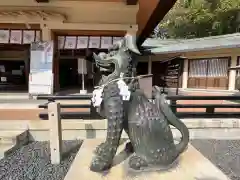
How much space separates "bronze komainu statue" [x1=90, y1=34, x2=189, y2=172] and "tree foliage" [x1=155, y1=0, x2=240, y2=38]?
16.3m

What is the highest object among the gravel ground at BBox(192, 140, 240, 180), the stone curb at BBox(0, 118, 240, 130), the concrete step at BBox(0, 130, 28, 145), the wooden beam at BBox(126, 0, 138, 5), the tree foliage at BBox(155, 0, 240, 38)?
the tree foliage at BBox(155, 0, 240, 38)

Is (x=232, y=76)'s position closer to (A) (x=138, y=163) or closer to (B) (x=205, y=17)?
(B) (x=205, y=17)

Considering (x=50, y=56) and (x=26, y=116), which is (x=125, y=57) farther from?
(x=50, y=56)

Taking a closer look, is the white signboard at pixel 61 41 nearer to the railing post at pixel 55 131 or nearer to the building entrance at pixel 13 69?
the building entrance at pixel 13 69

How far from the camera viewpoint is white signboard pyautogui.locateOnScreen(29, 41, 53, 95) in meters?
8.32

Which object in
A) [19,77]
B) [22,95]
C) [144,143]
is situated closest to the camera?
[144,143]

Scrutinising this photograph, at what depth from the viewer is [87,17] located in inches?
344

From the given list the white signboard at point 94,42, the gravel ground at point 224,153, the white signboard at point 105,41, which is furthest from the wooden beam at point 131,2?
the gravel ground at point 224,153

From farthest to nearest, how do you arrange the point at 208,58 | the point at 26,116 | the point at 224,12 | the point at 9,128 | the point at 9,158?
1. the point at 224,12
2. the point at 208,58
3. the point at 26,116
4. the point at 9,128
5. the point at 9,158

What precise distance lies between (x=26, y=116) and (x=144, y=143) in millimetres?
4428

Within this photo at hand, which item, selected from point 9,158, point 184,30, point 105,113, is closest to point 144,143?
point 105,113

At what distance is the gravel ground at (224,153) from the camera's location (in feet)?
9.86

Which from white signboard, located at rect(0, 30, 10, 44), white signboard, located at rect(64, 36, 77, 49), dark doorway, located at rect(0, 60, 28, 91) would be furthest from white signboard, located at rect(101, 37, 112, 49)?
dark doorway, located at rect(0, 60, 28, 91)

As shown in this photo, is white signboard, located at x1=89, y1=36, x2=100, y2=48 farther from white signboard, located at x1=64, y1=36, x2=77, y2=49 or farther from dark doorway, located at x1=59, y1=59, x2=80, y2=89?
dark doorway, located at x1=59, y1=59, x2=80, y2=89
